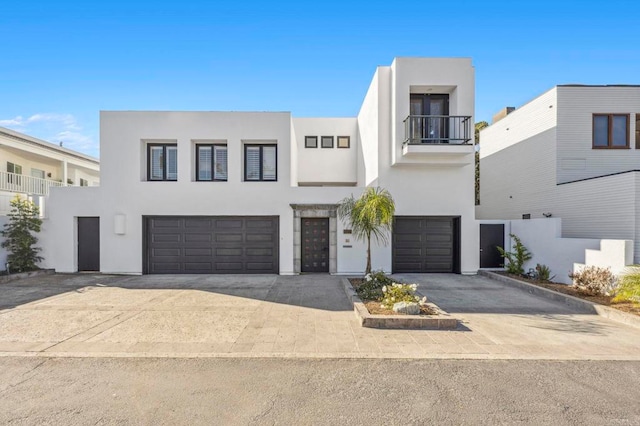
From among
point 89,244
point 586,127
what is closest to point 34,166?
point 89,244

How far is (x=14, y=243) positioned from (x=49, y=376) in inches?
385

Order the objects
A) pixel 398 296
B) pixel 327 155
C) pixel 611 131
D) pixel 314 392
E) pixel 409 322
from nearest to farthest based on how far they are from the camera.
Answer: pixel 314 392 → pixel 409 322 → pixel 398 296 → pixel 611 131 → pixel 327 155

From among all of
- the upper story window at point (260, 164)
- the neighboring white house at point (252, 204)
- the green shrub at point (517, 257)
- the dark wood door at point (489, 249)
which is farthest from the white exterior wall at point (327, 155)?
the green shrub at point (517, 257)

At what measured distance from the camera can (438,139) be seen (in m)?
10.6

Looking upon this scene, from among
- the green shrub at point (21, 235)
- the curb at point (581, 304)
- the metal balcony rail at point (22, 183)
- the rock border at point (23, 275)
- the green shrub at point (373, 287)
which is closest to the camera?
the curb at point (581, 304)

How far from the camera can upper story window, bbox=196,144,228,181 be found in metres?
11.7

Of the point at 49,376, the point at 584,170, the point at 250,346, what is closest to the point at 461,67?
the point at 584,170

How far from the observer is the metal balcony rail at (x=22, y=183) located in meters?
14.9

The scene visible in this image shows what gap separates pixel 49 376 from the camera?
4.02 metres

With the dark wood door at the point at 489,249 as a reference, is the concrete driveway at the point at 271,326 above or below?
below

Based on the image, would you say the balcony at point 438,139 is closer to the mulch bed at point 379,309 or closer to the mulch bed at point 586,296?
the mulch bed at point 586,296

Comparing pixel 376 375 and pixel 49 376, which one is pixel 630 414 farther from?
pixel 49 376

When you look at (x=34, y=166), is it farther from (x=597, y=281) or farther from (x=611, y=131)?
(x=611, y=131)

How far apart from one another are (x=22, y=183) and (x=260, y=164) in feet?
46.8
